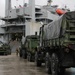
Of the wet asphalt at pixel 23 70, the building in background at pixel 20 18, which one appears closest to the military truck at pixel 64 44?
the wet asphalt at pixel 23 70

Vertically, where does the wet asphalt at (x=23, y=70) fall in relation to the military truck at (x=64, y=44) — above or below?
below

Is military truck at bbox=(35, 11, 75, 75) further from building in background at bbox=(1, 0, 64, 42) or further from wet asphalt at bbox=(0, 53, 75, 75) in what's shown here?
building in background at bbox=(1, 0, 64, 42)

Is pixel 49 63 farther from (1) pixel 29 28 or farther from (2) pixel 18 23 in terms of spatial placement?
(2) pixel 18 23

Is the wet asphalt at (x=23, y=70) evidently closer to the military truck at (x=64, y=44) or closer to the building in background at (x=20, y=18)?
the military truck at (x=64, y=44)

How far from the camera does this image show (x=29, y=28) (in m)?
57.2

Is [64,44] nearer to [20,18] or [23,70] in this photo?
[23,70]

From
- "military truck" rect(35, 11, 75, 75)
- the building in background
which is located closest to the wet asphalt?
"military truck" rect(35, 11, 75, 75)

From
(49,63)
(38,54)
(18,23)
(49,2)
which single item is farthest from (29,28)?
(49,2)

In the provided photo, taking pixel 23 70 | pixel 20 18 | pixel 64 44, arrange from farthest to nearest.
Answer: pixel 20 18 → pixel 23 70 → pixel 64 44

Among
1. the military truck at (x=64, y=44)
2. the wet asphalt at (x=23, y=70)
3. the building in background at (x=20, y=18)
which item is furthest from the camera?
the building in background at (x=20, y=18)

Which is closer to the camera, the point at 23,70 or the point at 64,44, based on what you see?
the point at 64,44

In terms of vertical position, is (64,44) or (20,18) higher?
(20,18)

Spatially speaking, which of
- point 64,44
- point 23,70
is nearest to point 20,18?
point 23,70

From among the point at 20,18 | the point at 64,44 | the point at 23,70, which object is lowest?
the point at 23,70
